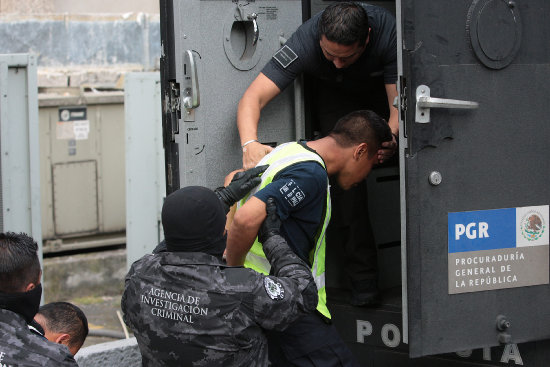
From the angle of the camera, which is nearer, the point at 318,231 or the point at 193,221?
the point at 193,221

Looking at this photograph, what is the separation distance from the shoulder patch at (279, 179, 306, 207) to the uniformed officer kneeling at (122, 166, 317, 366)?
17.7 inches

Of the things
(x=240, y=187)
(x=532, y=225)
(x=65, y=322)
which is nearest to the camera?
(x=65, y=322)

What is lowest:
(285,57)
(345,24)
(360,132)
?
(360,132)

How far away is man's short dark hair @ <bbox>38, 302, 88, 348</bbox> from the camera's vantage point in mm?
3115

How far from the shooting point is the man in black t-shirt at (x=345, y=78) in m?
3.92

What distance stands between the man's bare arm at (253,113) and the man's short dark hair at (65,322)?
112 centimetres

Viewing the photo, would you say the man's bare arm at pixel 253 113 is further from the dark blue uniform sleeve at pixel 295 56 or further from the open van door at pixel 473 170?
the open van door at pixel 473 170

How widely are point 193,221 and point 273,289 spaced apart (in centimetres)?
33

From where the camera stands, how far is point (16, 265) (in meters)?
2.57

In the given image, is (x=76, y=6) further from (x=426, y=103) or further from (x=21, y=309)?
(x=21, y=309)

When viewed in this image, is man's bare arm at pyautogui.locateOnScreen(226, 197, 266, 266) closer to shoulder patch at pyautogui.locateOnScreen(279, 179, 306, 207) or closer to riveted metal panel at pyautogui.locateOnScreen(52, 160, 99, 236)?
shoulder patch at pyautogui.locateOnScreen(279, 179, 306, 207)

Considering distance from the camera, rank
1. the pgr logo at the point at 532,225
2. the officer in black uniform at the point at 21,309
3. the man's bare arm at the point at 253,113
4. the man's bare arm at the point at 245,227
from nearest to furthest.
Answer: the officer in black uniform at the point at 21,309 < the man's bare arm at the point at 245,227 < the pgr logo at the point at 532,225 < the man's bare arm at the point at 253,113

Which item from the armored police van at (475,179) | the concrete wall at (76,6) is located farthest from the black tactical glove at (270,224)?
the concrete wall at (76,6)

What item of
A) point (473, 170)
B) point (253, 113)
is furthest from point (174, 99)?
point (473, 170)
